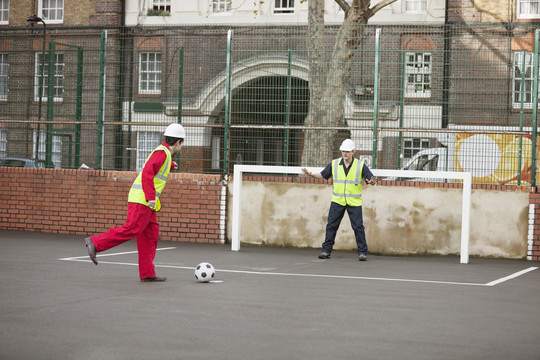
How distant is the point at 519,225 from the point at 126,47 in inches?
330

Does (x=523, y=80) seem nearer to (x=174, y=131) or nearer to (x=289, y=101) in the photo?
(x=289, y=101)

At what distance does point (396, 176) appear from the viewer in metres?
13.6

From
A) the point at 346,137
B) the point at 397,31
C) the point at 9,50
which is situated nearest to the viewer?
the point at 346,137

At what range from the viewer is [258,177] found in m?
15.4

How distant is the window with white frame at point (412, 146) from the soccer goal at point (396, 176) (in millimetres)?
1375

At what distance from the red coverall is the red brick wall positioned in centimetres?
564

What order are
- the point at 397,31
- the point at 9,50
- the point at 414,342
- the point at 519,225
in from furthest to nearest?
1. the point at 9,50
2. the point at 397,31
3. the point at 519,225
4. the point at 414,342

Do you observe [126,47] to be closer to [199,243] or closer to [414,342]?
[199,243]

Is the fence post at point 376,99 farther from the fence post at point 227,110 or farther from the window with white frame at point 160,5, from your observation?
the window with white frame at point 160,5

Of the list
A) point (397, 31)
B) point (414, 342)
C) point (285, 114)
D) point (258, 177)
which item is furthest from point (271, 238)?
point (414, 342)

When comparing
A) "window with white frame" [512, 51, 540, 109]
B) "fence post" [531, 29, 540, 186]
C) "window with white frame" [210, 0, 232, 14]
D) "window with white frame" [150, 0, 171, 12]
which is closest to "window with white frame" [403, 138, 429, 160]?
"window with white frame" [512, 51, 540, 109]

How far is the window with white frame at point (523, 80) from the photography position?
14.4m

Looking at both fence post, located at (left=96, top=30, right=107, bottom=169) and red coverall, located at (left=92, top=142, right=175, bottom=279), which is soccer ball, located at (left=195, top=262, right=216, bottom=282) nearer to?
red coverall, located at (left=92, top=142, right=175, bottom=279)

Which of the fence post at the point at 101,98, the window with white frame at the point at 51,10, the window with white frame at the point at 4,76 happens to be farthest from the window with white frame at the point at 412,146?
the window with white frame at the point at 51,10
